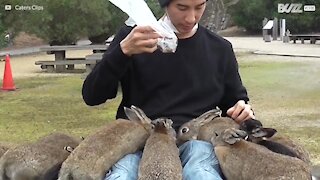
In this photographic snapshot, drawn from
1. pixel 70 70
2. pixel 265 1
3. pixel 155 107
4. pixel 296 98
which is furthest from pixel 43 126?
pixel 265 1

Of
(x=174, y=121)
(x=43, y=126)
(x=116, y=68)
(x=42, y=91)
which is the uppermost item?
(x=116, y=68)

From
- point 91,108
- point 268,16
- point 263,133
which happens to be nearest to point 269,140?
point 263,133

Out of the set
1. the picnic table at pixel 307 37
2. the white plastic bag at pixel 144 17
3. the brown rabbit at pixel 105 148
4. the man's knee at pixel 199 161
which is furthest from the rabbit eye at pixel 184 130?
the picnic table at pixel 307 37

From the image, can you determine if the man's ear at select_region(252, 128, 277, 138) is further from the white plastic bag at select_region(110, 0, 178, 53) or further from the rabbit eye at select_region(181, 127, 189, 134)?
the white plastic bag at select_region(110, 0, 178, 53)

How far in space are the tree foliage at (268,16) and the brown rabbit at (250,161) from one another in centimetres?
4737

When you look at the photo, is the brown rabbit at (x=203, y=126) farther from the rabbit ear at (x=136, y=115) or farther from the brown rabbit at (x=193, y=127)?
the rabbit ear at (x=136, y=115)

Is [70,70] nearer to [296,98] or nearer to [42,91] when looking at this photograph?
[42,91]

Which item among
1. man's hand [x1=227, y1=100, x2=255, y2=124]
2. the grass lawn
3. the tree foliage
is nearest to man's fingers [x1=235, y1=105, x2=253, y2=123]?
man's hand [x1=227, y1=100, x2=255, y2=124]

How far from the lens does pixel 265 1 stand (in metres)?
53.2

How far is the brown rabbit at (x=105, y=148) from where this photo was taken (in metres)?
3.34

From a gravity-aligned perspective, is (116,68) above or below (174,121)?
above

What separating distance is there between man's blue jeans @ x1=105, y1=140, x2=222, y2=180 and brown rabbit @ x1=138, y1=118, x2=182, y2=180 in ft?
0.23

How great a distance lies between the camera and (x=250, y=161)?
3311mm

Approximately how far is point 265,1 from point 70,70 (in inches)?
1223
